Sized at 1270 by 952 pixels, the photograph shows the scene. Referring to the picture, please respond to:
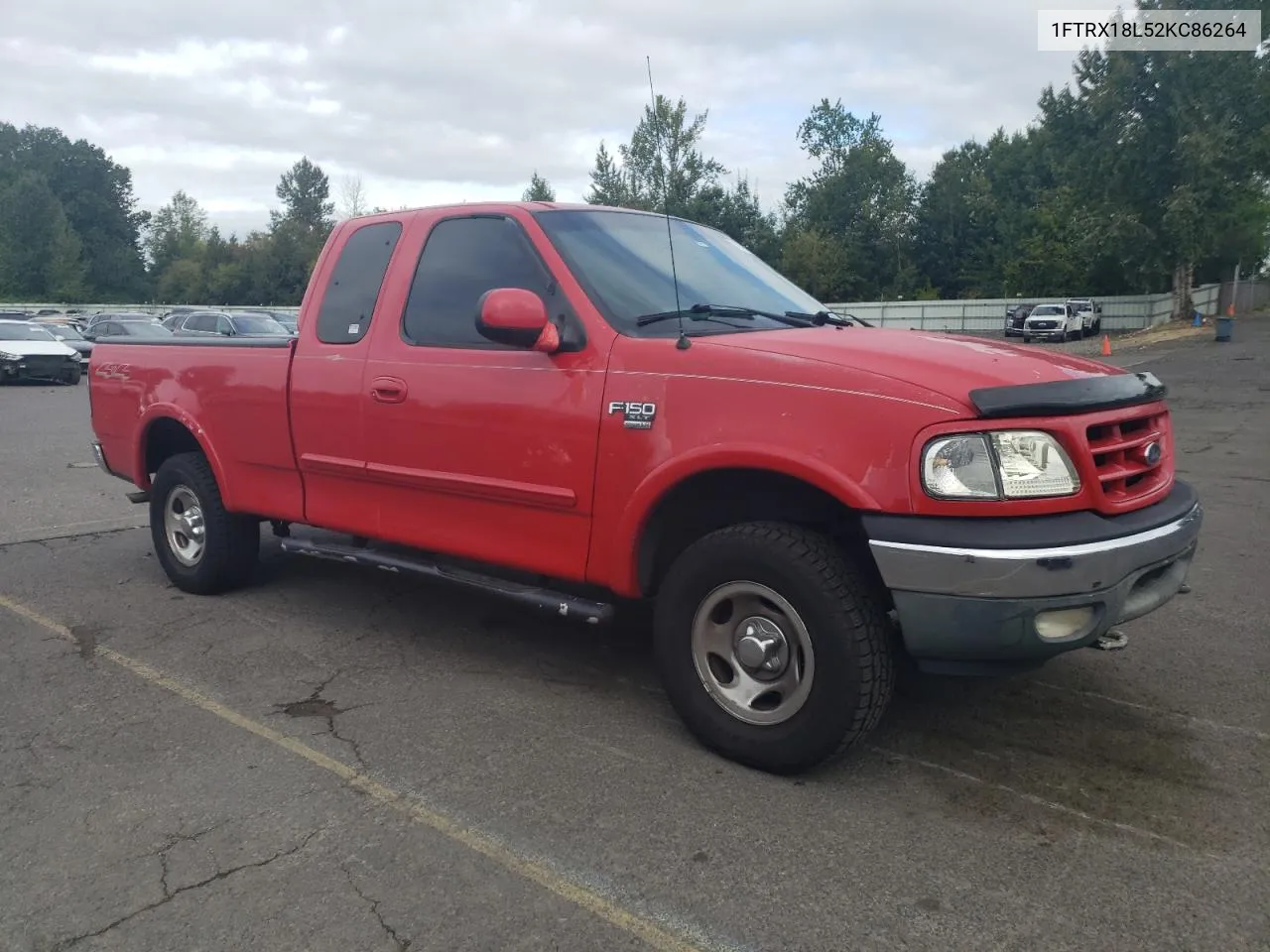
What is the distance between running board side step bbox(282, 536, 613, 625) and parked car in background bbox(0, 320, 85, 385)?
22.0 meters

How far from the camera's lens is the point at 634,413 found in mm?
3885

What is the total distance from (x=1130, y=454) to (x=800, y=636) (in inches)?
51.2

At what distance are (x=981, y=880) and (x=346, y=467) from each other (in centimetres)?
327

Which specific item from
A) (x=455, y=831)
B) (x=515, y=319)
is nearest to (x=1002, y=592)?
(x=455, y=831)

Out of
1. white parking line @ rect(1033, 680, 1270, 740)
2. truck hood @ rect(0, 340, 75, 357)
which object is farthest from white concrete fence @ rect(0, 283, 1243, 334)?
white parking line @ rect(1033, 680, 1270, 740)

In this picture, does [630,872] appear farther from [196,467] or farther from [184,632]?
[196,467]

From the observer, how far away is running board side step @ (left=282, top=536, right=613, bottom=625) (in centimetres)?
416

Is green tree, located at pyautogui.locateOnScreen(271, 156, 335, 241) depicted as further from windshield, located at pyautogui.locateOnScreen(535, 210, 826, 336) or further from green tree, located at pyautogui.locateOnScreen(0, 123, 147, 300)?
windshield, located at pyautogui.locateOnScreen(535, 210, 826, 336)

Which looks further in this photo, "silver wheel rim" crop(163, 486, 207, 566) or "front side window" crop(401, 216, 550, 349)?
"silver wheel rim" crop(163, 486, 207, 566)

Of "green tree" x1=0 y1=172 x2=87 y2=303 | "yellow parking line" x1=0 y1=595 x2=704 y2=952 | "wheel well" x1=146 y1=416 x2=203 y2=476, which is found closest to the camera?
"yellow parking line" x1=0 y1=595 x2=704 y2=952

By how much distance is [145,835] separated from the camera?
10.8 ft

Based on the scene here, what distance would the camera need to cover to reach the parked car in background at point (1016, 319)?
150 ft

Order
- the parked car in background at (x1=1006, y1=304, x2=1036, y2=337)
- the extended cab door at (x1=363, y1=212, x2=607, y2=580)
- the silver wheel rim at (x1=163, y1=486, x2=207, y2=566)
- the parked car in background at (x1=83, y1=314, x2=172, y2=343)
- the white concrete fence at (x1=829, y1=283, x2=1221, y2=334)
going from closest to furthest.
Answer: the extended cab door at (x1=363, y1=212, x2=607, y2=580) → the silver wheel rim at (x1=163, y1=486, x2=207, y2=566) → the parked car in background at (x1=83, y1=314, x2=172, y2=343) → the white concrete fence at (x1=829, y1=283, x2=1221, y2=334) → the parked car in background at (x1=1006, y1=304, x2=1036, y2=337)

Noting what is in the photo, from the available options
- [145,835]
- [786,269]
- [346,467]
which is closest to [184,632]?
[346,467]
